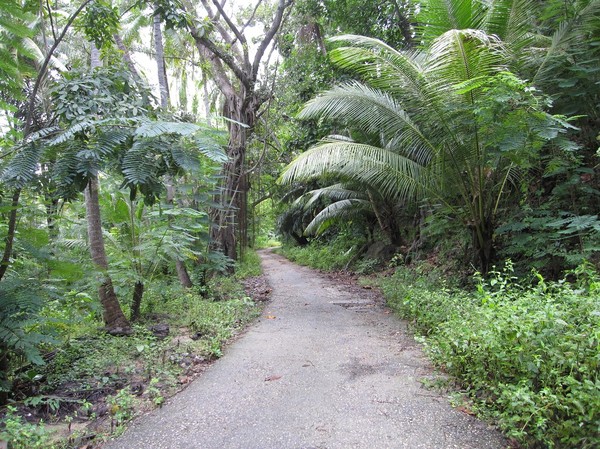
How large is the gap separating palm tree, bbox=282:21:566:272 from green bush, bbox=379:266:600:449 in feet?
6.84

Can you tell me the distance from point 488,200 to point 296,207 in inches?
446

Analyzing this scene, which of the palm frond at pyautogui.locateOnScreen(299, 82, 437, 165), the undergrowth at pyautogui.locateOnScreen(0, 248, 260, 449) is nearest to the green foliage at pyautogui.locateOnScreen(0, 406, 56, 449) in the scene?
the undergrowth at pyautogui.locateOnScreen(0, 248, 260, 449)

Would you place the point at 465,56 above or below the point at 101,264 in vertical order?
above

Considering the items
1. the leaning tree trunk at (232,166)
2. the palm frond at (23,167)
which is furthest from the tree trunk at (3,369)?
the leaning tree trunk at (232,166)

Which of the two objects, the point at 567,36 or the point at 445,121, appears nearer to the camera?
the point at 567,36

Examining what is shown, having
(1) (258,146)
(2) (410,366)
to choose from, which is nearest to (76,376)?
(2) (410,366)

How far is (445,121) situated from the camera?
212 inches

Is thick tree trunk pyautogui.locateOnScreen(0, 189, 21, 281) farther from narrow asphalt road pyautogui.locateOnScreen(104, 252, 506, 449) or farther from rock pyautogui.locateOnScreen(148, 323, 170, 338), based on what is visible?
rock pyautogui.locateOnScreen(148, 323, 170, 338)

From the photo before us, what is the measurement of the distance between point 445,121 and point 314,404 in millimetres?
4257

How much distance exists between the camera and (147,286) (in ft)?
17.8

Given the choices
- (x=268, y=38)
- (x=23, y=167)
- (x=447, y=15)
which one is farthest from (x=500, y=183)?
(x=268, y=38)

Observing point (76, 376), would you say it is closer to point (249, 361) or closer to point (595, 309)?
point (249, 361)

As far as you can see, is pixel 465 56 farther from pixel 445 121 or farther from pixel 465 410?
pixel 465 410

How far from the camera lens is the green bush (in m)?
2.07
